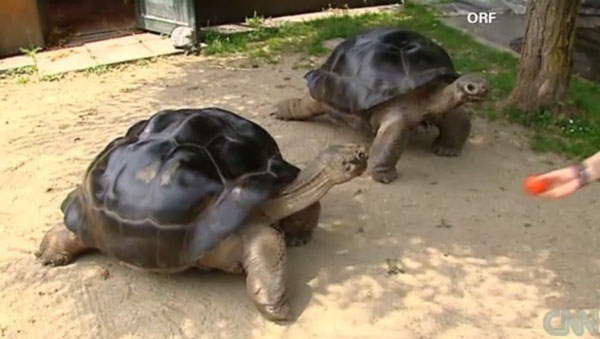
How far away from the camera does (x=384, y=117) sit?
5145 mm

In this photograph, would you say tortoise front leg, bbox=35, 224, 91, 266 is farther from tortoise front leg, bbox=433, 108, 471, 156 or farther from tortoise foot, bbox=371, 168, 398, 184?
tortoise front leg, bbox=433, 108, 471, 156

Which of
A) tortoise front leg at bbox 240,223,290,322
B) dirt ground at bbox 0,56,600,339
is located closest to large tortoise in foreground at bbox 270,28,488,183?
dirt ground at bbox 0,56,600,339

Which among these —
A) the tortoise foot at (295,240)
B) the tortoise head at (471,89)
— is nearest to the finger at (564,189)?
the tortoise foot at (295,240)

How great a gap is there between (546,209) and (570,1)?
Answer: 210cm

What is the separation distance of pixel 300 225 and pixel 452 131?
6.05 feet

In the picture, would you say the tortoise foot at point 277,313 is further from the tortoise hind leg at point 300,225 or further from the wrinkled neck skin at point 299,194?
the tortoise hind leg at point 300,225

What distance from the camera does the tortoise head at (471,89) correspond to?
4.72 m

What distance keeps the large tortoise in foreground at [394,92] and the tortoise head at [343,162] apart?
1.40 metres

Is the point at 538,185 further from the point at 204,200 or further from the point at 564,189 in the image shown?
the point at 204,200

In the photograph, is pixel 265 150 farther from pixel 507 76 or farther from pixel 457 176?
pixel 507 76

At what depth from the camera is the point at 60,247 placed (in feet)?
13.0

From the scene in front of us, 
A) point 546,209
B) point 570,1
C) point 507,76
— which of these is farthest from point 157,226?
point 507,76

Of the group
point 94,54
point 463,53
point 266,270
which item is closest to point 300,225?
point 266,270

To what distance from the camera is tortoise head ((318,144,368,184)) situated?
3537mm
